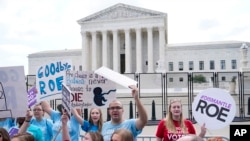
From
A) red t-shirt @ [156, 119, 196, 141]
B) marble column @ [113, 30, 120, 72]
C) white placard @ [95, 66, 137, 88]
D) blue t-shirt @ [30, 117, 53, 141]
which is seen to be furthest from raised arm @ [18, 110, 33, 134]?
marble column @ [113, 30, 120, 72]

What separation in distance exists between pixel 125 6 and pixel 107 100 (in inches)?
2295

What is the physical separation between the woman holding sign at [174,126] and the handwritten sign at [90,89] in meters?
1.06

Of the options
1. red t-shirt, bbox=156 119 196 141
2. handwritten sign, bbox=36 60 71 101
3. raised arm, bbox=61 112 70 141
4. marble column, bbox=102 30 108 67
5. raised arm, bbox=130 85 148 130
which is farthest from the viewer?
marble column, bbox=102 30 108 67

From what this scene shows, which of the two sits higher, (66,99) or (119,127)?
(66,99)

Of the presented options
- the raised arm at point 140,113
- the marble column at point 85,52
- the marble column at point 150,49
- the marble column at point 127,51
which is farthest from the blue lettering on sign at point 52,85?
the marble column at point 85,52

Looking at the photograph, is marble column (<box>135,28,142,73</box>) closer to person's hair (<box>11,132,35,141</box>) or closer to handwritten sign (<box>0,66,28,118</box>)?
handwritten sign (<box>0,66,28,118</box>)

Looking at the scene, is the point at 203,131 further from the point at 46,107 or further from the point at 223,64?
the point at 223,64

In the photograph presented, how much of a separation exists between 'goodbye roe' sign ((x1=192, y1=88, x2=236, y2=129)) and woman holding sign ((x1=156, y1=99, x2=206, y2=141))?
0.46 ft

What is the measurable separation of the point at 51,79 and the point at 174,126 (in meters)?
2.12

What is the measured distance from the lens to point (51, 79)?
230 inches

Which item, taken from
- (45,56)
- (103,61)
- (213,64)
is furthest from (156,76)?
(45,56)

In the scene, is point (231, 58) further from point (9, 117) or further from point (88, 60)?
point (9, 117)

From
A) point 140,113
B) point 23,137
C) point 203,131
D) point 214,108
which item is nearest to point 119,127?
point 140,113

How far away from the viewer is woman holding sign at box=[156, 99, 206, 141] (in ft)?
15.3
